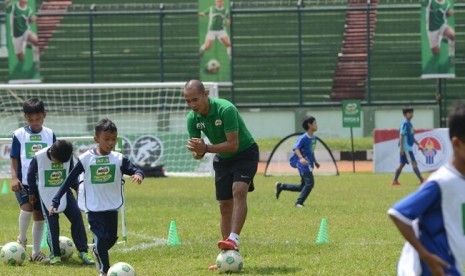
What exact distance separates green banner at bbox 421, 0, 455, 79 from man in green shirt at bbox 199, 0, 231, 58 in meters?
6.25

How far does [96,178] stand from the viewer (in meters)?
9.84

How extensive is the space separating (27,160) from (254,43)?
1296 inches

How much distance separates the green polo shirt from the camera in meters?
10.3

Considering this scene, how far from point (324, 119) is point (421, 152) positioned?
970cm

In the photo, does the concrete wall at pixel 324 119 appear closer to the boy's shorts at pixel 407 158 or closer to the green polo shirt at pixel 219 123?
the boy's shorts at pixel 407 158

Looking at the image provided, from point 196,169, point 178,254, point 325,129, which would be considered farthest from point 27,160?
point 325,129

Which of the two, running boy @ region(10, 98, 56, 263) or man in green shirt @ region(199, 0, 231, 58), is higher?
man in green shirt @ region(199, 0, 231, 58)

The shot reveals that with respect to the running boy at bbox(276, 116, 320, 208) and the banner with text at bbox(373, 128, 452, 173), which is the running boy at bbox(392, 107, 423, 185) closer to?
the banner with text at bbox(373, 128, 452, 173)

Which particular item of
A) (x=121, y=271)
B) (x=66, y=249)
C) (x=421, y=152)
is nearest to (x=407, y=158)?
(x=421, y=152)

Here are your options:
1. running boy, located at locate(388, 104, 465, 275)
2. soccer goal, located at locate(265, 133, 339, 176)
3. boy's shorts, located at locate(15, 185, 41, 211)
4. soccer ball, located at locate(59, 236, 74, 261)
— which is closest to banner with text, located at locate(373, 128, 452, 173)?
soccer goal, located at locate(265, 133, 339, 176)

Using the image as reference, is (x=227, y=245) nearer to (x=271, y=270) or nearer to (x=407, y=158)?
(x=271, y=270)

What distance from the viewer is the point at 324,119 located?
40031mm

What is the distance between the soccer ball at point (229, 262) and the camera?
10.0 meters

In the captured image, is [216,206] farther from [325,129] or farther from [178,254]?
[325,129]
